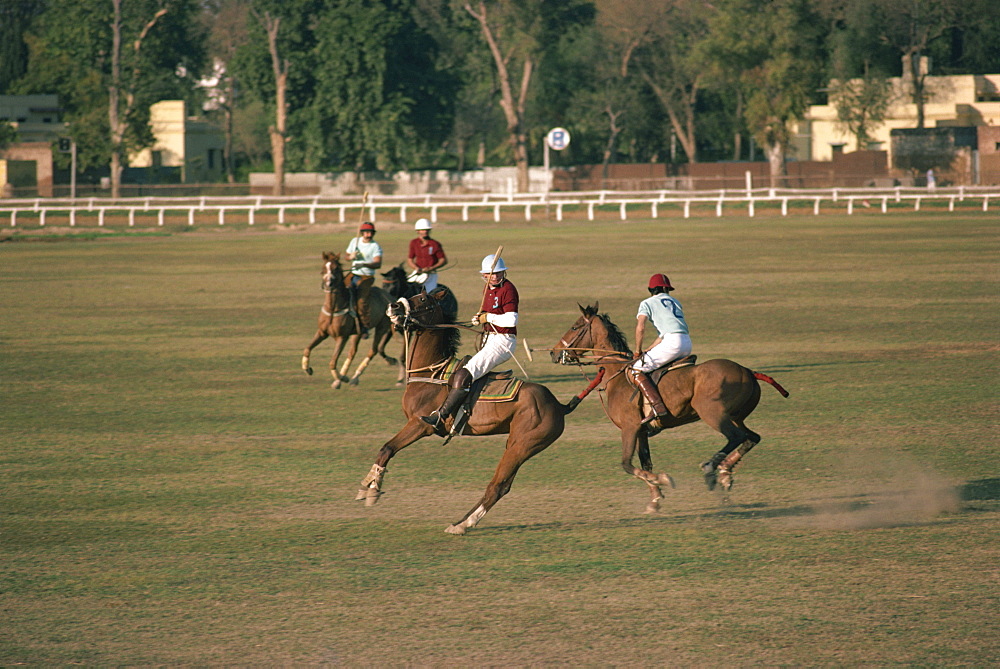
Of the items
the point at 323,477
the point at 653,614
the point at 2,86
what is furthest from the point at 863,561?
the point at 2,86

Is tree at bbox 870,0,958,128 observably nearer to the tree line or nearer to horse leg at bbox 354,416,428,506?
the tree line

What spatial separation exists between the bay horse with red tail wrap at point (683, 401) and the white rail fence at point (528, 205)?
144 ft

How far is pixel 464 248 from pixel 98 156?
43.7m

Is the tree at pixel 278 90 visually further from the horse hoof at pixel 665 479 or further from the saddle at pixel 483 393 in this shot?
the horse hoof at pixel 665 479

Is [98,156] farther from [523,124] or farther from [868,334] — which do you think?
[868,334]

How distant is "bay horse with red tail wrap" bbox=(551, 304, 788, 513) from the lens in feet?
32.0

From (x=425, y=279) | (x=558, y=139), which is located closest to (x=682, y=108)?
(x=558, y=139)

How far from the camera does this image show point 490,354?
9320mm

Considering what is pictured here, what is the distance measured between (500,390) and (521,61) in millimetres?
86827

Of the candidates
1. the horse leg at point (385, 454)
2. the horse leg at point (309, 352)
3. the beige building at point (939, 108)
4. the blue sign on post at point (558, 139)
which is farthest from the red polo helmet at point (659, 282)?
the beige building at point (939, 108)

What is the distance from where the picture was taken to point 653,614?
7.43 meters

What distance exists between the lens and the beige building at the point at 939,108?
3049 inches

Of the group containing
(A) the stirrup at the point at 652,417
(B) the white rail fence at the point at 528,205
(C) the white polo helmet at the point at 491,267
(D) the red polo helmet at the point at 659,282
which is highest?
(B) the white rail fence at the point at 528,205

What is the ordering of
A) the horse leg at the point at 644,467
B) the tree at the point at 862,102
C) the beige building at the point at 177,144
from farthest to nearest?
the beige building at the point at 177,144 → the tree at the point at 862,102 → the horse leg at the point at 644,467
